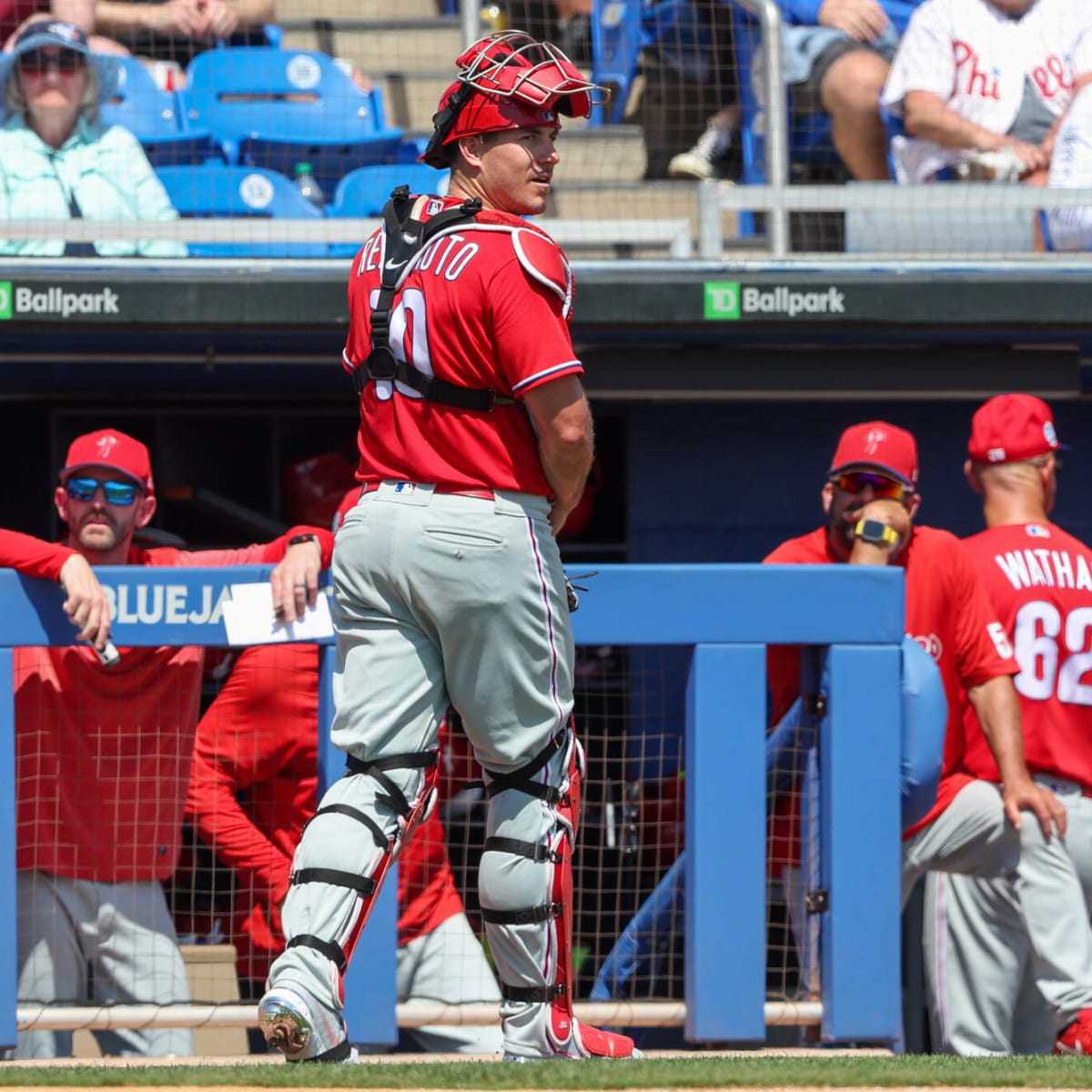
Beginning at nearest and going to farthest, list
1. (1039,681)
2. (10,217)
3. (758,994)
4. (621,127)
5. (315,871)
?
(315,871)
(758,994)
(1039,681)
(10,217)
(621,127)

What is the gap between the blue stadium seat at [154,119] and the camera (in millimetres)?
6629

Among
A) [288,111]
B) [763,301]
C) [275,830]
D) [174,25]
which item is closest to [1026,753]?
[763,301]

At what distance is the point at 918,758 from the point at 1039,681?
102cm

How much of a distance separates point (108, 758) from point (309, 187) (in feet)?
11.3

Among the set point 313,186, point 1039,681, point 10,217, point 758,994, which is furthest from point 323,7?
point 758,994

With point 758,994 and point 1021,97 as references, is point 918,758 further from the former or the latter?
point 1021,97

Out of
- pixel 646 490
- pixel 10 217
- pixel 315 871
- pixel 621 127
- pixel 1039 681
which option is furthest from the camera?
pixel 621 127

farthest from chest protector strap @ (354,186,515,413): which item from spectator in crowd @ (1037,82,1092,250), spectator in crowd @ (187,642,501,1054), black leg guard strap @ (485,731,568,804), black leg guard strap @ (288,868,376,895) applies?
spectator in crowd @ (1037,82,1092,250)

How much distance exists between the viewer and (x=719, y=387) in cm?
600

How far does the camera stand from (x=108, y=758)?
3.95 metres

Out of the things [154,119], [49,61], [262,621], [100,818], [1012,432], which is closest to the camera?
[262,621]

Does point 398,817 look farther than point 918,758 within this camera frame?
No

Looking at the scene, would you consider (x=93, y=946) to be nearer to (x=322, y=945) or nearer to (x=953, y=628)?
(x=322, y=945)

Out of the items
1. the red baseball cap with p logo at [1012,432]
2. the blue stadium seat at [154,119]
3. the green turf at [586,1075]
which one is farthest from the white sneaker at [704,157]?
the green turf at [586,1075]
